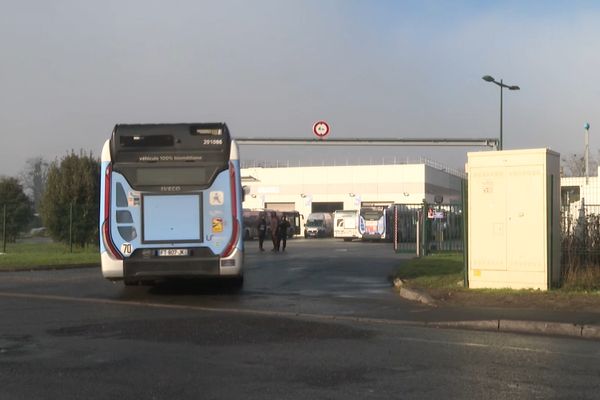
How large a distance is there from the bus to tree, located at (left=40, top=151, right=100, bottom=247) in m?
15.1

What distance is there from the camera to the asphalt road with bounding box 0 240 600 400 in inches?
253

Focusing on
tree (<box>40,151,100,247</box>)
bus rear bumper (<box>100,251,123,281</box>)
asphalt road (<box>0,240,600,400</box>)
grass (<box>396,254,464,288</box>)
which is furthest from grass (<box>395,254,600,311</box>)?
tree (<box>40,151,100,247</box>)

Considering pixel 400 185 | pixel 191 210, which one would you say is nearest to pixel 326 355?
pixel 191 210

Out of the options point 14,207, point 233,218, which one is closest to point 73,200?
point 14,207

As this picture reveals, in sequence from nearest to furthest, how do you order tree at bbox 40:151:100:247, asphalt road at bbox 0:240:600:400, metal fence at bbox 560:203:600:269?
asphalt road at bbox 0:240:600:400 < metal fence at bbox 560:203:600:269 < tree at bbox 40:151:100:247

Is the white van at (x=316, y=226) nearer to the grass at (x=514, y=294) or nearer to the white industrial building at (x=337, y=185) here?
the white industrial building at (x=337, y=185)

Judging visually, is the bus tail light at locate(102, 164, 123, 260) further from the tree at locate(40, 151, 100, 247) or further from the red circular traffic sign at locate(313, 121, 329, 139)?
the red circular traffic sign at locate(313, 121, 329, 139)

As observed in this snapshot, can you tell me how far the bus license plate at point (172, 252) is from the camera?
1294 centimetres

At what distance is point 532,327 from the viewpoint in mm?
9930

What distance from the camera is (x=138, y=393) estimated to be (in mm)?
6246

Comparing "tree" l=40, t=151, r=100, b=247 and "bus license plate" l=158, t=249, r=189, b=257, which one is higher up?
"tree" l=40, t=151, r=100, b=247

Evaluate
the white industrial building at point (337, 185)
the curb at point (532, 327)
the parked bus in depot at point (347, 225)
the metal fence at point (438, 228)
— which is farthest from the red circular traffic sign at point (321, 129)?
the white industrial building at point (337, 185)

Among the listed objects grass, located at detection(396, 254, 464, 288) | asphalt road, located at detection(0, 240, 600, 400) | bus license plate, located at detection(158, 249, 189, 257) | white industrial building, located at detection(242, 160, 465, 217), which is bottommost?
asphalt road, located at detection(0, 240, 600, 400)

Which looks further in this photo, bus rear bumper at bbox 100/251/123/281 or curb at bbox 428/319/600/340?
bus rear bumper at bbox 100/251/123/281
